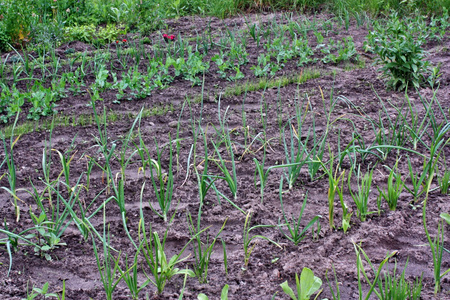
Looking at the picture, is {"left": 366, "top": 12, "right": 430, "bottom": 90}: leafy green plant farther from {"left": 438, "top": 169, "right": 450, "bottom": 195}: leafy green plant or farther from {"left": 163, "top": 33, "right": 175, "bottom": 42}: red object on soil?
{"left": 163, "top": 33, "right": 175, "bottom": 42}: red object on soil

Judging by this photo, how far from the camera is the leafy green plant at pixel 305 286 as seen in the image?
5.83 feet

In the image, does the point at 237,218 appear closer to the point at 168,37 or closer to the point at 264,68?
the point at 264,68

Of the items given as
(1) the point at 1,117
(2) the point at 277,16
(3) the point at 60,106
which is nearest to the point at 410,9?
(2) the point at 277,16

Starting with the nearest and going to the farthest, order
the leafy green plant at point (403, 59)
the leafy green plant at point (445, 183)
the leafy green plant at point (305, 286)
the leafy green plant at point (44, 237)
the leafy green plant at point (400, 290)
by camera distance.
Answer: the leafy green plant at point (400, 290)
the leafy green plant at point (305, 286)
the leafy green plant at point (44, 237)
the leafy green plant at point (445, 183)
the leafy green plant at point (403, 59)

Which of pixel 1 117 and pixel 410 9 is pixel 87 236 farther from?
pixel 410 9

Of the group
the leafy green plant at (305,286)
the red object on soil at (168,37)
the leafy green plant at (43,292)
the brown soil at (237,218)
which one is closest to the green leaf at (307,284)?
the leafy green plant at (305,286)

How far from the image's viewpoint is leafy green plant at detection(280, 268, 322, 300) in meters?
1.78

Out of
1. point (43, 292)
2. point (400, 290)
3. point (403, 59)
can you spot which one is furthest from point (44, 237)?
point (403, 59)

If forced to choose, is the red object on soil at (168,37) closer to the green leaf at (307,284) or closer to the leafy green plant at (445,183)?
the leafy green plant at (445,183)

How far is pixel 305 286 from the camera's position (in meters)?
1.79

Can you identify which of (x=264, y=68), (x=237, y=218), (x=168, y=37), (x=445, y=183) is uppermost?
(x=168, y=37)

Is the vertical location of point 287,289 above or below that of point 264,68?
below

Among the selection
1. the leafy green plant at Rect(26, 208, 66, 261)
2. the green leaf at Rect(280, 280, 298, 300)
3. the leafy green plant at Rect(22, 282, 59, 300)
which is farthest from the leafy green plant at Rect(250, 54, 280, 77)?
the leafy green plant at Rect(22, 282, 59, 300)

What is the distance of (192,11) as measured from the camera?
7113 mm
